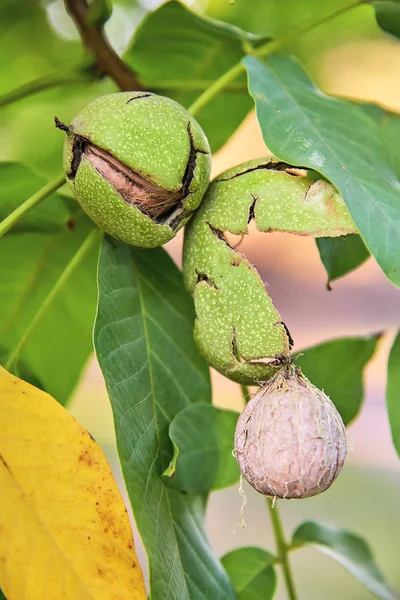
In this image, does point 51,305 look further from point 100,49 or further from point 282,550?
point 282,550

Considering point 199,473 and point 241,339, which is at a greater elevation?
point 241,339

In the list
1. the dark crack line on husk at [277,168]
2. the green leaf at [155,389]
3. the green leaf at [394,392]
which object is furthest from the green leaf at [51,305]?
the green leaf at [394,392]

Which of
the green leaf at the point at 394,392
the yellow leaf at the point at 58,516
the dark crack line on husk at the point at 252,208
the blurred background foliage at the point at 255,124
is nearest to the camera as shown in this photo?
the yellow leaf at the point at 58,516

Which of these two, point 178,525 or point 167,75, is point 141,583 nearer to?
point 178,525

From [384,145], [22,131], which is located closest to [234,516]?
[22,131]

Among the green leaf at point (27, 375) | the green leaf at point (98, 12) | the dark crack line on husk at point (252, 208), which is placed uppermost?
the green leaf at point (98, 12)

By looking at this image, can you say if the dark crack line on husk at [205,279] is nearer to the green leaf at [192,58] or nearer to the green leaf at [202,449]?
the green leaf at [202,449]
